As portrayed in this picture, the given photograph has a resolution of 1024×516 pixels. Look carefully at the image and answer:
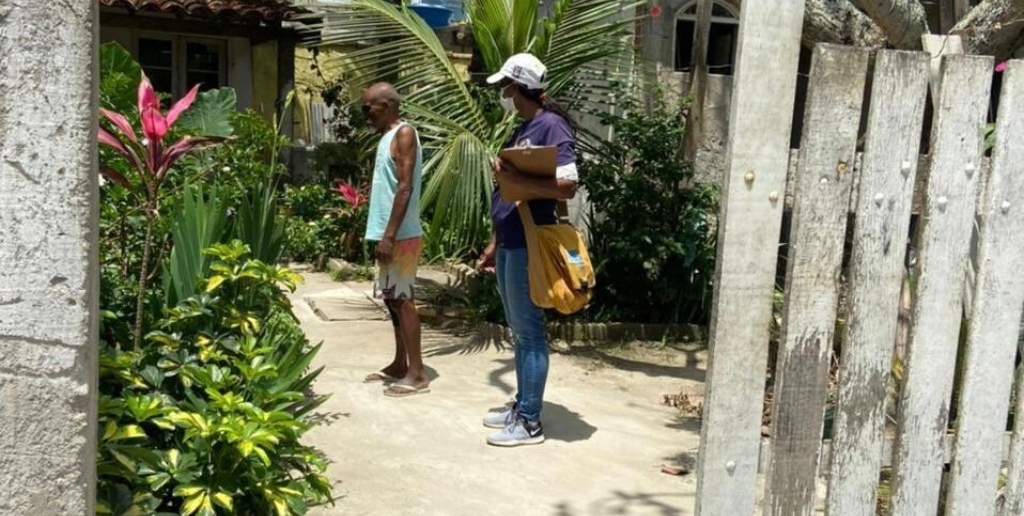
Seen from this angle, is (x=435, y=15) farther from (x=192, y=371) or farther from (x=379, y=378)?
(x=192, y=371)

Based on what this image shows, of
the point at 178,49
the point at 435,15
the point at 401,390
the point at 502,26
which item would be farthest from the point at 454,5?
the point at 401,390

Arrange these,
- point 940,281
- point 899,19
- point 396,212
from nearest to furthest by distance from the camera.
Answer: point 940,281 → point 899,19 → point 396,212

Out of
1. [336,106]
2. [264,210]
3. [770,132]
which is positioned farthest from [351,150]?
[770,132]

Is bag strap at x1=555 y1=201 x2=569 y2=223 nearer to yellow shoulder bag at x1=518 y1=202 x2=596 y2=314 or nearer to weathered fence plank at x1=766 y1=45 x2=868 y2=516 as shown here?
yellow shoulder bag at x1=518 y1=202 x2=596 y2=314

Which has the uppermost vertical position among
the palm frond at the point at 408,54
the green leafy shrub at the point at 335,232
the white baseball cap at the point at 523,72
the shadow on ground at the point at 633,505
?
the palm frond at the point at 408,54

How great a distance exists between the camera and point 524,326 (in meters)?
4.41

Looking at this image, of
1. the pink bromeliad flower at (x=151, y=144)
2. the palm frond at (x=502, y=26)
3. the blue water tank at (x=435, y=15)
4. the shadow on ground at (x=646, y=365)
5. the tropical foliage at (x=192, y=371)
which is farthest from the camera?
the blue water tank at (x=435, y=15)

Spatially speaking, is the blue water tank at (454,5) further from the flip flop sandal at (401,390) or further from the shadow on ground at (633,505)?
the shadow on ground at (633,505)

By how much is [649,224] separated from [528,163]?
3066mm

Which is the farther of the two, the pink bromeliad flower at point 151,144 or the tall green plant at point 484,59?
the tall green plant at point 484,59

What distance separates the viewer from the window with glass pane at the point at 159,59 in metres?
11.9

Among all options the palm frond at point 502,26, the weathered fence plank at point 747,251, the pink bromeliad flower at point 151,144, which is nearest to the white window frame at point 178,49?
the palm frond at point 502,26

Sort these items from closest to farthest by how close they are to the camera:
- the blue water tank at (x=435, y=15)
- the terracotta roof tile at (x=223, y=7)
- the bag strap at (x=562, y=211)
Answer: the bag strap at (x=562, y=211)
the terracotta roof tile at (x=223, y=7)
the blue water tank at (x=435, y=15)

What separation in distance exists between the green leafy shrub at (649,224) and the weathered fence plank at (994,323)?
4278mm
